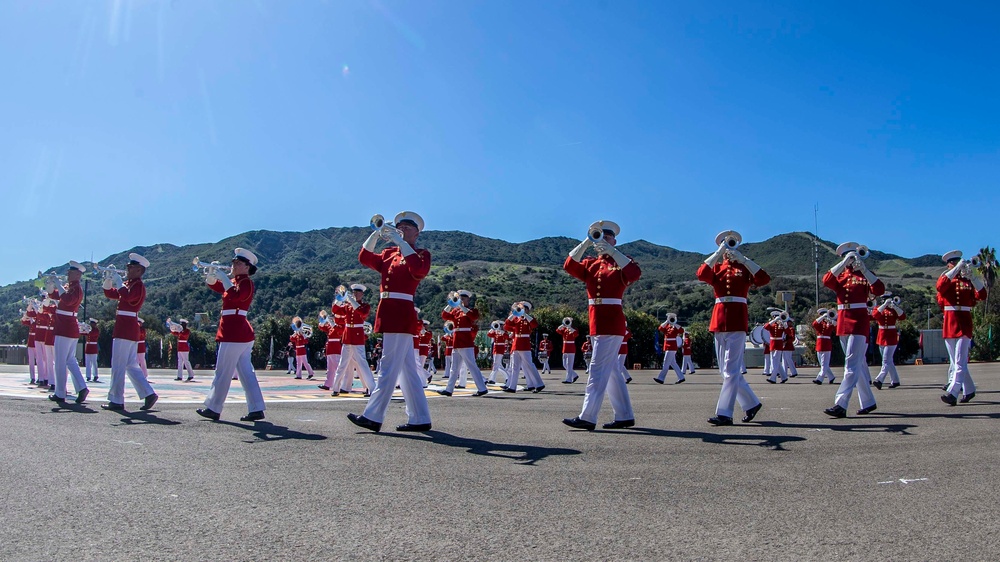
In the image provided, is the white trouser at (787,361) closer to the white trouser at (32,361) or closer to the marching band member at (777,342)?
the marching band member at (777,342)

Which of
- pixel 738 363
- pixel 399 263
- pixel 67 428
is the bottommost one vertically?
pixel 67 428

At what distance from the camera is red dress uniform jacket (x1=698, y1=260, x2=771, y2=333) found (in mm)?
8852

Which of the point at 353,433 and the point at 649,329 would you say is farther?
the point at 649,329

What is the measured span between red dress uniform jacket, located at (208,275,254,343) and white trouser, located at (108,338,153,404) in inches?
80.1

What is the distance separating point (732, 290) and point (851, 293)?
2415 millimetres

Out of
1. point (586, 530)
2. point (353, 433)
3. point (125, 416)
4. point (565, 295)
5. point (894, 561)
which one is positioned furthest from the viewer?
point (565, 295)

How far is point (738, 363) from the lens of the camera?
8.56m

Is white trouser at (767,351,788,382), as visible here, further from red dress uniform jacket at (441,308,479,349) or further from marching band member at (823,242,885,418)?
marching band member at (823,242,885,418)

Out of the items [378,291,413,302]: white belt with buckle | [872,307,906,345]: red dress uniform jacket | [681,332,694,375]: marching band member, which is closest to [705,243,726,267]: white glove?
[378,291,413,302]: white belt with buckle

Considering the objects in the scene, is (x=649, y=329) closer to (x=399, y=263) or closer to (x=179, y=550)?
(x=399, y=263)

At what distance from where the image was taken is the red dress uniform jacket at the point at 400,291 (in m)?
8.06

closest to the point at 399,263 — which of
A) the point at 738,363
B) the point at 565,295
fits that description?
the point at 738,363

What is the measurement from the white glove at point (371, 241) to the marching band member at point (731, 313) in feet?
12.9

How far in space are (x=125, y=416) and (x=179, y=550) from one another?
670 centimetres
